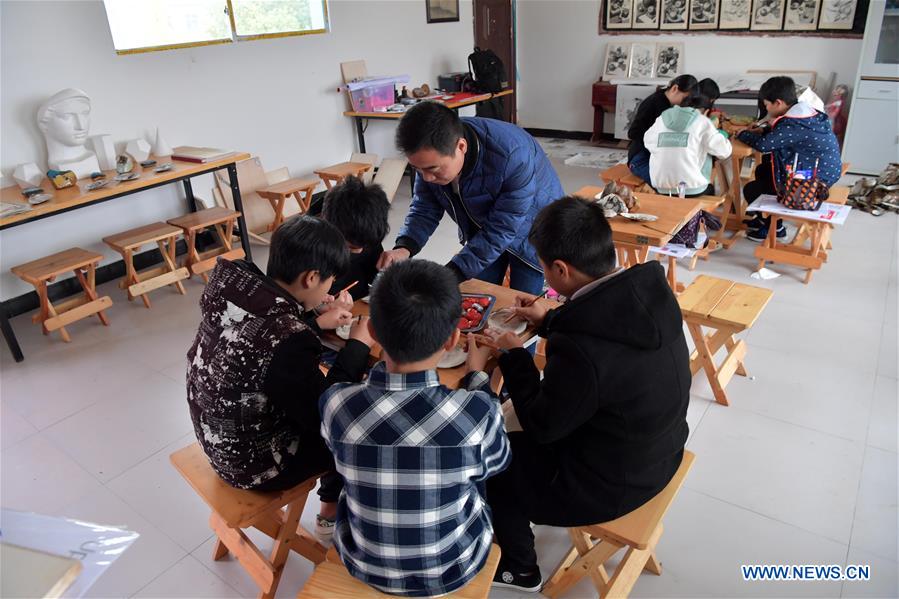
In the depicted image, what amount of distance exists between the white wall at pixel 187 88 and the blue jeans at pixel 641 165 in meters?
2.97

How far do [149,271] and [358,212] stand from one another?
2621 millimetres

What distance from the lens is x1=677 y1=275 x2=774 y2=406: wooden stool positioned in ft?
8.50

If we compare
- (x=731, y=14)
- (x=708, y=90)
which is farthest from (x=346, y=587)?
(x=731, y=14)

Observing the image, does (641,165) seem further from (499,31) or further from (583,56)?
(499,31)

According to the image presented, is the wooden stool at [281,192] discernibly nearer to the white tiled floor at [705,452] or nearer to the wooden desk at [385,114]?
the wooden desk at [385,114]

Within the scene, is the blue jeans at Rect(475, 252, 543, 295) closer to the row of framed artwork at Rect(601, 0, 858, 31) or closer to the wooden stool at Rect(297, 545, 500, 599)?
the wooden stool at Rect(297, 545, 500, 599)

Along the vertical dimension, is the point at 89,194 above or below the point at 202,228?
above

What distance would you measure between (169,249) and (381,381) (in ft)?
11.9

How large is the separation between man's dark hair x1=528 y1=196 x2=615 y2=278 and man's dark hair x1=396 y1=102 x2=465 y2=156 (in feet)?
1.75

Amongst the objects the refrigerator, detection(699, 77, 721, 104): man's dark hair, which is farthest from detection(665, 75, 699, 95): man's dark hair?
the refrigerator

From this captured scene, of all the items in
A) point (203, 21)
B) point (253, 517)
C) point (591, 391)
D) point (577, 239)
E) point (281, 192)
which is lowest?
point (253, 517)

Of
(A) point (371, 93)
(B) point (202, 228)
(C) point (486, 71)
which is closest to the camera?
(B) point (202, 228)

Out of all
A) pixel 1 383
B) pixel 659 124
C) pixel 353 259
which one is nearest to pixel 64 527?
pixel 353 259

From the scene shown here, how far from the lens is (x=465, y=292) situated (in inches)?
81.3
